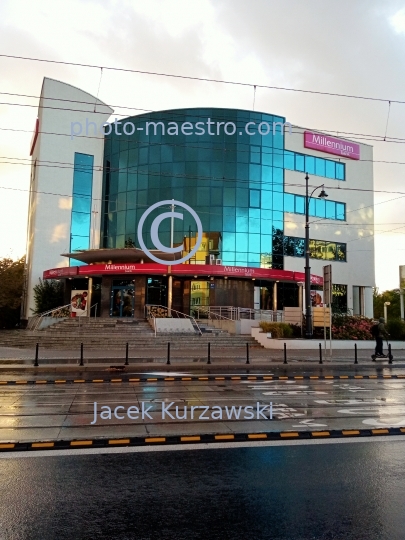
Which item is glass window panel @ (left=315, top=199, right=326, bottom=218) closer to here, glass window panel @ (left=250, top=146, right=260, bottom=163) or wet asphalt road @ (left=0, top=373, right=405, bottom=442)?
glass window panel @ (left=250, top=146, right=260, bottom=163)

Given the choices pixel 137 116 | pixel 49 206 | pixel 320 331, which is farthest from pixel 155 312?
pixel 137 116

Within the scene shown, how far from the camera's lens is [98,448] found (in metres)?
6.94

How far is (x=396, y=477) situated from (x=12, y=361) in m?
17.4

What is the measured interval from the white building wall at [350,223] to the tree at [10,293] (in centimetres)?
2724

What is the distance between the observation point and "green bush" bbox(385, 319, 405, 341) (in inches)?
1217

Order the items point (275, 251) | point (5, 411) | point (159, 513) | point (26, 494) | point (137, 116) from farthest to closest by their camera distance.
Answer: point (137, 116) < point (275, 251) < point (5, 411) < point (26, 494) < point (159, 513)

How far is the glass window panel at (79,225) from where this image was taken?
4797 cm

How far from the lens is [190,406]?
10.2 m

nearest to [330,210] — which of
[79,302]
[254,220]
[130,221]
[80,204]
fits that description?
[254,220]

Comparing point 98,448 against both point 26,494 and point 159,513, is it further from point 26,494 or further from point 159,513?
point 159,513

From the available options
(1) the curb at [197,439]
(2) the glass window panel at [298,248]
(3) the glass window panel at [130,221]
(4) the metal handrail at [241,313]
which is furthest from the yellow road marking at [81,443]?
(2) the glass window panel at [298,248]

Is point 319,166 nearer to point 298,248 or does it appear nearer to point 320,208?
point 320,208

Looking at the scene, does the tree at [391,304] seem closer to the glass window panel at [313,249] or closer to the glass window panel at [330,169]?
the glass window panel at [313,249]

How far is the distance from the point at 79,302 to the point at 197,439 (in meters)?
36.9
